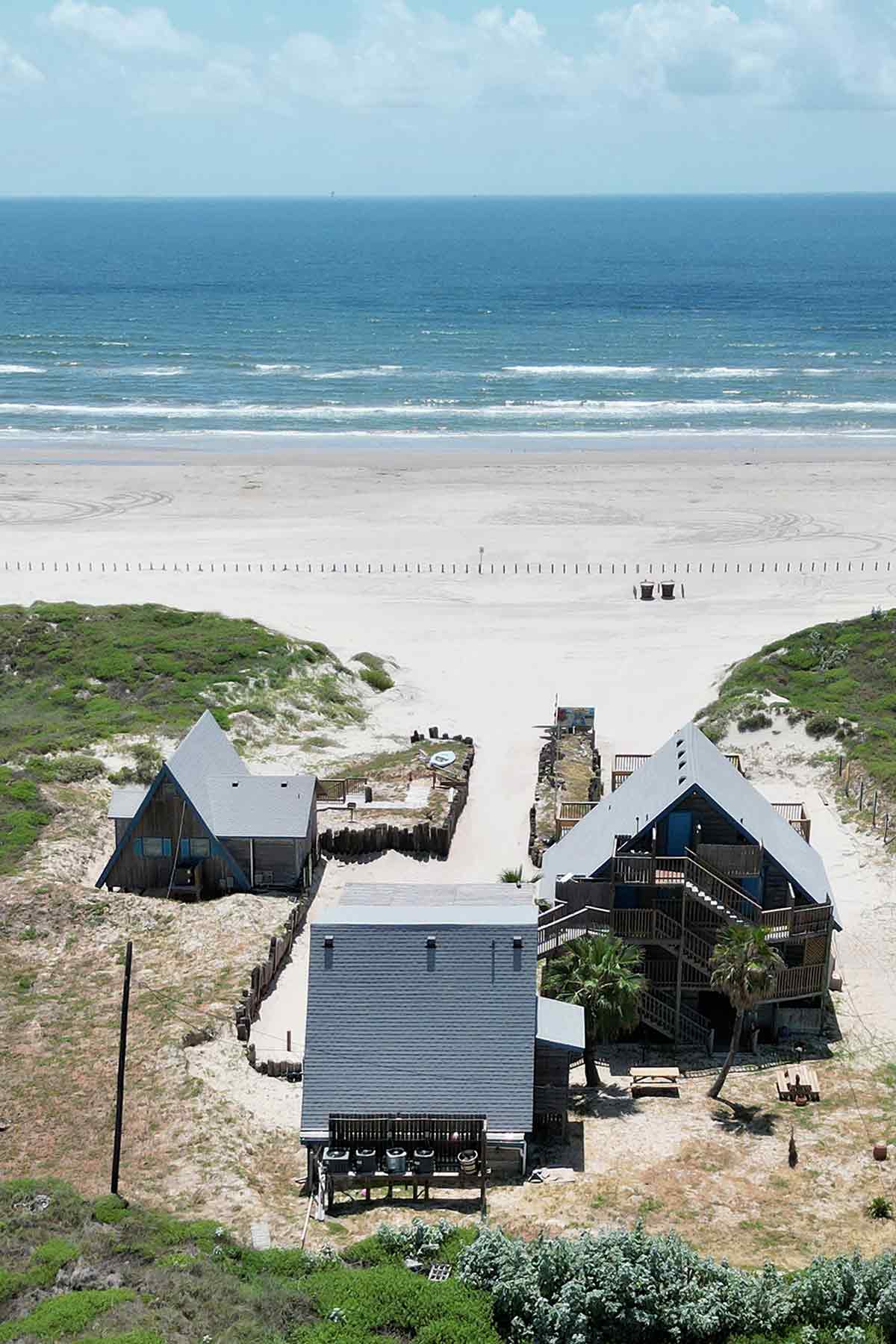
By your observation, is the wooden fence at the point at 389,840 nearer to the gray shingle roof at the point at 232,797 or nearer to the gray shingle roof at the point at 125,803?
the gray shingle roof at the point at 232,797

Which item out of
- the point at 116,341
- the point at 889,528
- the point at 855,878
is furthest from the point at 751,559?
the point at 116,341

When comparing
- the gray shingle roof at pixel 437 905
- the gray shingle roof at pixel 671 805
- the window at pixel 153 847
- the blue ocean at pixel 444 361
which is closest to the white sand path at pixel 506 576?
the gray shingle roof at pixel 671 805

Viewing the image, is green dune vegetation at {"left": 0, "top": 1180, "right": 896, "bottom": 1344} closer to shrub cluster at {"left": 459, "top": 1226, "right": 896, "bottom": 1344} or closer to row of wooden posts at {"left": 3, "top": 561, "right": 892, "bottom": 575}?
shrub cluster at {"left": 459, "top": 1226, "right": 896, "bottom": 1344}

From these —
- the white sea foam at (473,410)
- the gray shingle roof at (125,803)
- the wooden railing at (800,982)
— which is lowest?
the wooden railing at (800,982)

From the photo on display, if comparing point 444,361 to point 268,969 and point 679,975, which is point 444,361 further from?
point 679,975

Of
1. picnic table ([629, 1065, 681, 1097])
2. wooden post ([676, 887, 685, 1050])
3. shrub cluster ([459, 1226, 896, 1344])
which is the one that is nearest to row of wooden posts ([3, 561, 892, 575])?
wooden post ([676, 887, 685, 1050])

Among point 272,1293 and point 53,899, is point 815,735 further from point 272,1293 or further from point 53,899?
point 272,1293
